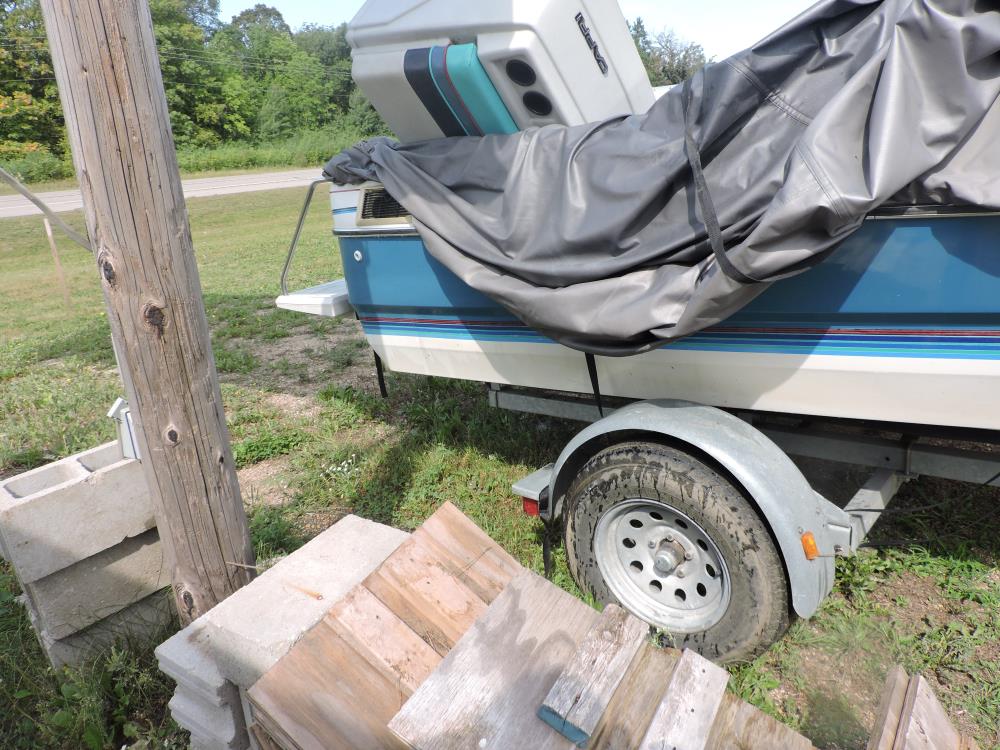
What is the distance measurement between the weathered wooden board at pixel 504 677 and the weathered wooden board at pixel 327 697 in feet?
0.50

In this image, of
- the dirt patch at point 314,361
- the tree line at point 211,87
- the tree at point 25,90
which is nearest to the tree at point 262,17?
the tree line at point 211,87

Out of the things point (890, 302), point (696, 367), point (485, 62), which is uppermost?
point (485, 62)

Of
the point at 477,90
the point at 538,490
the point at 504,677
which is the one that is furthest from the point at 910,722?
the point at 477,90

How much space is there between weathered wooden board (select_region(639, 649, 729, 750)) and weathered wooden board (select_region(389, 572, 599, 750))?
0.23 m

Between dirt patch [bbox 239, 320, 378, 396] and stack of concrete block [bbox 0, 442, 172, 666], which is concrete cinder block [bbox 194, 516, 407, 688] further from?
dirt patch [bbox 239, 320, 378, 396]

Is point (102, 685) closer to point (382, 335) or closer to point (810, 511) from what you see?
point (382, 335)

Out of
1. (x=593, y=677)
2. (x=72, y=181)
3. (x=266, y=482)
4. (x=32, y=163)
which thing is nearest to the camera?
(x=593, y=677)

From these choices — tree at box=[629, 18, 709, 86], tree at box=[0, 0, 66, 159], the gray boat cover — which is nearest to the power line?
tree at box=[0, 0, 66, 159]

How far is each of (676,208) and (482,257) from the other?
752mm

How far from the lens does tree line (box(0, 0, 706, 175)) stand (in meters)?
29.3

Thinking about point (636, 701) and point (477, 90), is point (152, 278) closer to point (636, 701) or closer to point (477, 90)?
point (477, 90)

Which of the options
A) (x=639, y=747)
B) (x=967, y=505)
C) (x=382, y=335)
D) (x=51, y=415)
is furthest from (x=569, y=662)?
(x=51, y=415)

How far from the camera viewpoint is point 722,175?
87.7 inches

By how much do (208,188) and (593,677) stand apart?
26.0 metres
